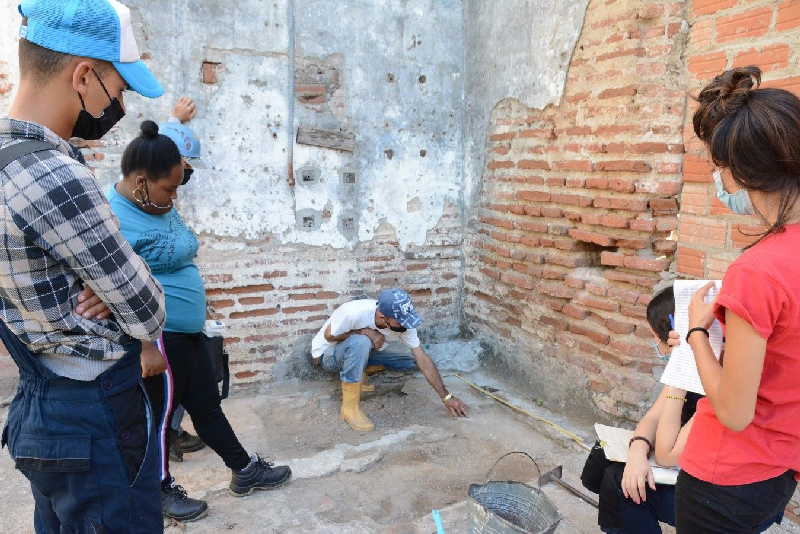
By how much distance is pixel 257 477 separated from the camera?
300 cm

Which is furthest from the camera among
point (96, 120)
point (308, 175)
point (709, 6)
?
point (308, 175)

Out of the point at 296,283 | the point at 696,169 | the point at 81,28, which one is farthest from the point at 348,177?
the point at 81,28

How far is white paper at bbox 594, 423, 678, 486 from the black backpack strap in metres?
2.22

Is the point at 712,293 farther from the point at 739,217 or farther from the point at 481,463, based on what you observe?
the point at 481,463

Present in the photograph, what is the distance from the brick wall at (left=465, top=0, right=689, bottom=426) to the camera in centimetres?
317

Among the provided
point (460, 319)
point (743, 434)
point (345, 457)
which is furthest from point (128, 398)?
point (460, 319)

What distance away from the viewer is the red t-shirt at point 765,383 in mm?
1272

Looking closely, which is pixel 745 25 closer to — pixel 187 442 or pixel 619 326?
pixel 619 326

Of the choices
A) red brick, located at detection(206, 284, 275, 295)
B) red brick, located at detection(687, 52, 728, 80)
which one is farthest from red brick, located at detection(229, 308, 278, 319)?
red brick, located at detection(687, 52, 728, 80)

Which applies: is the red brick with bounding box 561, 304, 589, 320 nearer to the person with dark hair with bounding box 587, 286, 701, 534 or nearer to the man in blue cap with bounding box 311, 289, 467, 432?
the man in blue cap with bounding box 311, 289, 467, 432

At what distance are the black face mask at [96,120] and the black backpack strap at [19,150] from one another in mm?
197

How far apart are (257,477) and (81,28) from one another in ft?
7.77

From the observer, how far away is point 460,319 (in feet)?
16.7

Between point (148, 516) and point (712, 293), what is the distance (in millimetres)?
1743
